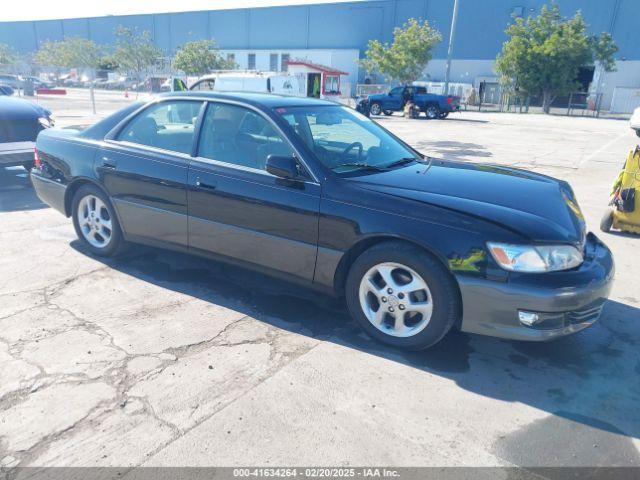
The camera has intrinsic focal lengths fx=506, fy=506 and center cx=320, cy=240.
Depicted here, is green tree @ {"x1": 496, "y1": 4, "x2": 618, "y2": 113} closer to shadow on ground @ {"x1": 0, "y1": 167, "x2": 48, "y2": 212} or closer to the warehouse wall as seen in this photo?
the warehouse wall

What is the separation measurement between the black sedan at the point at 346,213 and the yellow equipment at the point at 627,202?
2637 millimetres

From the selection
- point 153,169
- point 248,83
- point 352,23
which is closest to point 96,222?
point 153,169

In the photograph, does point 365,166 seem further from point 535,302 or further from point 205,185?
point 535,302

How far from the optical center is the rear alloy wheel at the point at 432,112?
1054 inches

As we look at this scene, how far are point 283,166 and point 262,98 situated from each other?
37.4 inches

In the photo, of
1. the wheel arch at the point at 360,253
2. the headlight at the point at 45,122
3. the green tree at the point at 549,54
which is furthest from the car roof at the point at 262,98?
the green tree at the point at 549,54

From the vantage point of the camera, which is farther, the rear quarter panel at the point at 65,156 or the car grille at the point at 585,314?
the rear quarter panel at the point at 65,156

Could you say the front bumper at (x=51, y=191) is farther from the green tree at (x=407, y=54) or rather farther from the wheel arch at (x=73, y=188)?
the green tree at (x=407, y=54)

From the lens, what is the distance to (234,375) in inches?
122

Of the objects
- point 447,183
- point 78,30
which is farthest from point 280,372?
point 78,30

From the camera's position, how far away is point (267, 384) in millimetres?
3014

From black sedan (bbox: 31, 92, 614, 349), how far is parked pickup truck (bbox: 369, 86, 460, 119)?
23547mm

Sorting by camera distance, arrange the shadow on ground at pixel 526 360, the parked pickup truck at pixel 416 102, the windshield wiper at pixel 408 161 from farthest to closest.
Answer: the parked pickup truck at pixel 416 102 → the windshield wiper at pixel 408 161 → the shadow on ground at pixel 526 360

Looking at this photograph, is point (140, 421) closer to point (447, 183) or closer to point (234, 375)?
point (234, 375)
